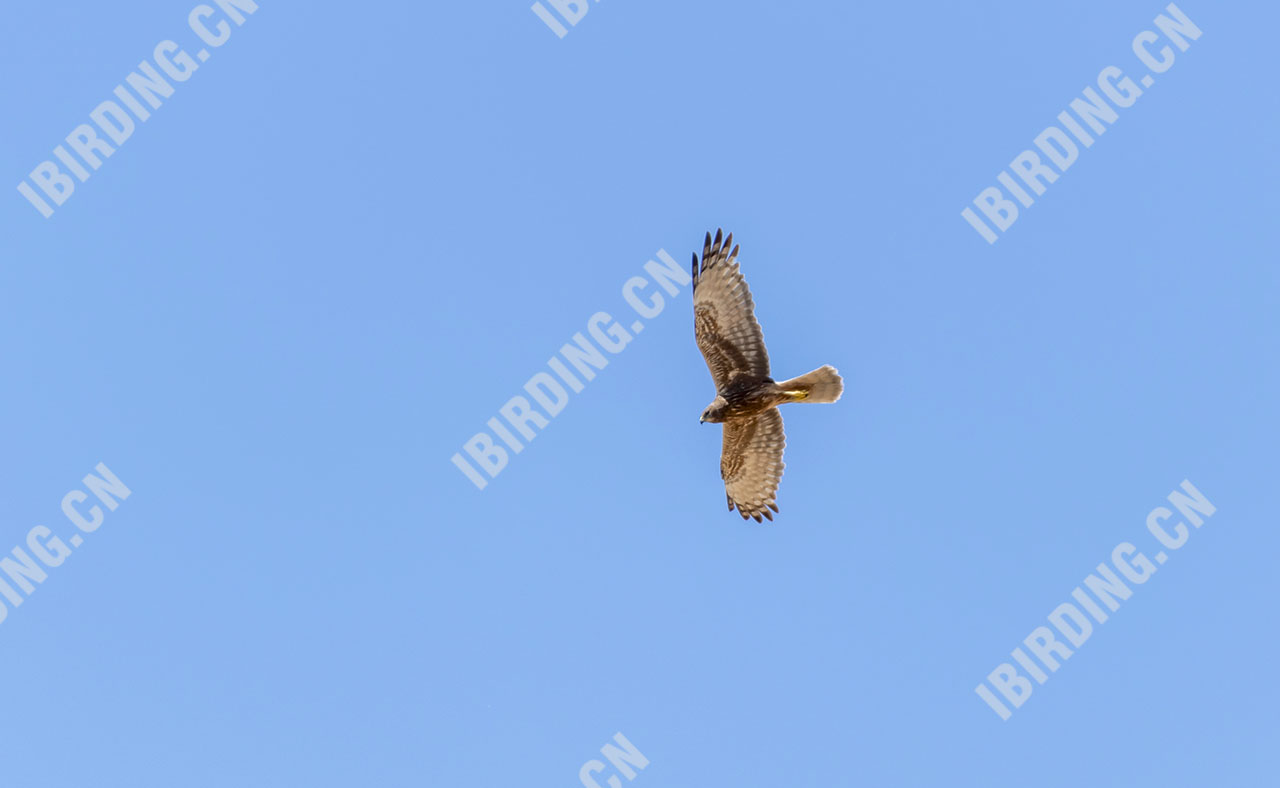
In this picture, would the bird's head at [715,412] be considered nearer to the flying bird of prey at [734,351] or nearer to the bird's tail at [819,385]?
the flying bird of prey at [734,351]

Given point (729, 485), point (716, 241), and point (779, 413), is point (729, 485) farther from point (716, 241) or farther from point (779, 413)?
point (716, 241)

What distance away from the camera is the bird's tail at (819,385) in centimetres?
1540

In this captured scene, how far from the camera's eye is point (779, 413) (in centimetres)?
1662

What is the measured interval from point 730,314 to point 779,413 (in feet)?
6.39

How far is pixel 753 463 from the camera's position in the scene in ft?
56.0

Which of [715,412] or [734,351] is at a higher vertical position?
[734,351]

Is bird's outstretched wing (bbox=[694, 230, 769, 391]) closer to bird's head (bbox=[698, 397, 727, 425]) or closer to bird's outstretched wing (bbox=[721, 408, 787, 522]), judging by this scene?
bird's head (bbox=[698, 397, 727, 425])

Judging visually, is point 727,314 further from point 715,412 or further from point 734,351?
point 715,412

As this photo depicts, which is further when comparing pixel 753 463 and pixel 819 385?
pixel 753 463

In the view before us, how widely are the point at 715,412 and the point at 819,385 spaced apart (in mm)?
1344

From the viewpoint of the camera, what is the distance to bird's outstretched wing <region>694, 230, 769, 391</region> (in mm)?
15297

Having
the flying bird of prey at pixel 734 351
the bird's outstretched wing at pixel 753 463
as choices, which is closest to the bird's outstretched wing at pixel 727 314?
the flying bird of prey at pixel 734 351

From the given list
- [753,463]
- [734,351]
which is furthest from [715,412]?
[753,463]

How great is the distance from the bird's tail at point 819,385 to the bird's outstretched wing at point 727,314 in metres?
0.36
